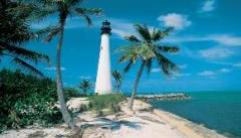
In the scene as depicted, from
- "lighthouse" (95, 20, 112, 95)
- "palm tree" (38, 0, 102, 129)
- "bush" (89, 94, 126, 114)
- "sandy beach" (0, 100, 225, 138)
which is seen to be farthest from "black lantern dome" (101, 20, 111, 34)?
Answer: "palm tree" (38, 0, 102, 129)

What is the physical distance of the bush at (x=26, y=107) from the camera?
90.4 feet

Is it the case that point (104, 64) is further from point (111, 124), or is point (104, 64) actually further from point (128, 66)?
point (111, 124)

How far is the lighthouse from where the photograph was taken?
5328 cm

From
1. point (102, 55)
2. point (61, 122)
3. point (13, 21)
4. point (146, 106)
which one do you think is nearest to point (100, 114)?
point (61, 122)

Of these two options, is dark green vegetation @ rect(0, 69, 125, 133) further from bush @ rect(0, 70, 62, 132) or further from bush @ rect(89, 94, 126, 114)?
bush @ rect(89, 94, 126, 114)

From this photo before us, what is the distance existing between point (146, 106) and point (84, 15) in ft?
58.5

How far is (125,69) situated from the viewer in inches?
1560

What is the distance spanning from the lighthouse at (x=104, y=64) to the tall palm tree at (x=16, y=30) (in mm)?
25855

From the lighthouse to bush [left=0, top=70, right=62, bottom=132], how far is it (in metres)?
22.3

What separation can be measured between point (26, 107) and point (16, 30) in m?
5.48

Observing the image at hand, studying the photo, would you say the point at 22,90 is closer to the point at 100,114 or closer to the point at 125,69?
the point at 100,114

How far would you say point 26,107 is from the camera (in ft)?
93.8

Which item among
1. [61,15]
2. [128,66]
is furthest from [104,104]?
[61,15]

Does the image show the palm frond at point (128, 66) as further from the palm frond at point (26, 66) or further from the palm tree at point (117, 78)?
the palm tree at point (117, 78)
